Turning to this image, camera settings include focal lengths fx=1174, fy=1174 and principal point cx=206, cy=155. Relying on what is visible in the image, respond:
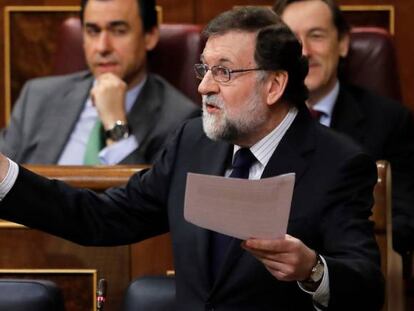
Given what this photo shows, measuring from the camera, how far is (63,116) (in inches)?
111

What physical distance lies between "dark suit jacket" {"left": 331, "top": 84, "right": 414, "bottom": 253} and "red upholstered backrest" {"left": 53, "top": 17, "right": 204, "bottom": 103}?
0.41 meters

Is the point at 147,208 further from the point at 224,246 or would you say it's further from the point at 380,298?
the point at 380,298

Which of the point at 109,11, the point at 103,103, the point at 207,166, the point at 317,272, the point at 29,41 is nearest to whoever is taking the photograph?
the point at 317,272

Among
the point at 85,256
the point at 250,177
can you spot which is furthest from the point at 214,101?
the point at 85,256

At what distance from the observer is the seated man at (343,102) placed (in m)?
2.54

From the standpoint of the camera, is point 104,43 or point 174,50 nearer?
point 104,43

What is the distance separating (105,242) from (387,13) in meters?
1.48

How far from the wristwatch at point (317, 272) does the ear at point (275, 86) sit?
31 cm

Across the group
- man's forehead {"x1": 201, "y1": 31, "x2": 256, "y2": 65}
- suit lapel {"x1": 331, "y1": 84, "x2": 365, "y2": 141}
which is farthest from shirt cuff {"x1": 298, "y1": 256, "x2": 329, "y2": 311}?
suit lapel {"x1": 331, "y1": 84, "x2": 365, "y2": 141}

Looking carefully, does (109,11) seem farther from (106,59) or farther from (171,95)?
(171,95)

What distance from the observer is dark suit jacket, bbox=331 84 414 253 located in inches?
98.8

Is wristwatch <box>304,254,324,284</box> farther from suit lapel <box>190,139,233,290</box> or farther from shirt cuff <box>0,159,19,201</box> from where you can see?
shirt cuff <box>0,159,19,201</box>

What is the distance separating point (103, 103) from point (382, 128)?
0.64 meters

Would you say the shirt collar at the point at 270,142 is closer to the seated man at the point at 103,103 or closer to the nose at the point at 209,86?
the nose at the point at 209,86
